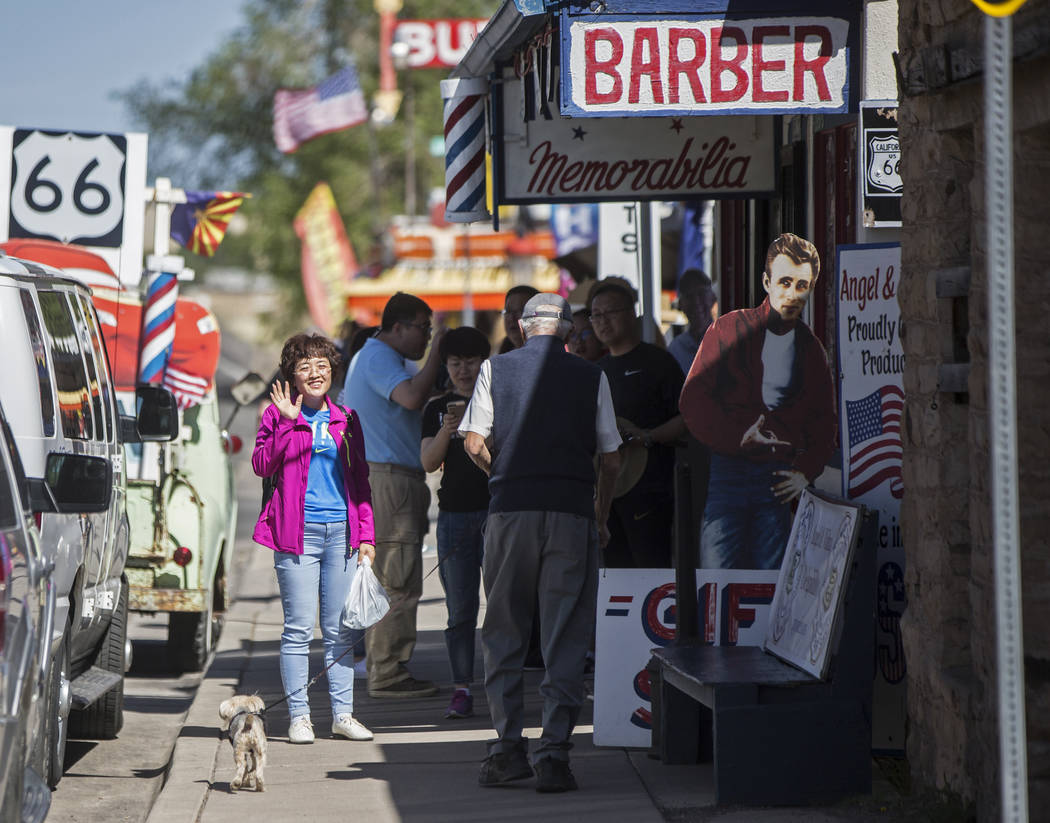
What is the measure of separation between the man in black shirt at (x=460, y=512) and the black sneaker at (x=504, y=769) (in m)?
1.59

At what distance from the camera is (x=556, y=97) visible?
26.2 ft

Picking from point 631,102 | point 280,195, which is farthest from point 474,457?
point 280,195

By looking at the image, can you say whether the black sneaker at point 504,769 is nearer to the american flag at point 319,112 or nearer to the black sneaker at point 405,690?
the black sneaker at point 405,690

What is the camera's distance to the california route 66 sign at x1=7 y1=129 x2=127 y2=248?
34.1 feet

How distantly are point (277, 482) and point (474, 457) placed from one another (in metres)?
1.32

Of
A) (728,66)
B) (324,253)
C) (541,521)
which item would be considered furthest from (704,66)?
(324,253)

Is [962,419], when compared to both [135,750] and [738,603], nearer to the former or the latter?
[738,603]

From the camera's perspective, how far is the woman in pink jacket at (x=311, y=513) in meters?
7.37

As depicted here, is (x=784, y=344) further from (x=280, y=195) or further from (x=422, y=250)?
(x=280, y=195)

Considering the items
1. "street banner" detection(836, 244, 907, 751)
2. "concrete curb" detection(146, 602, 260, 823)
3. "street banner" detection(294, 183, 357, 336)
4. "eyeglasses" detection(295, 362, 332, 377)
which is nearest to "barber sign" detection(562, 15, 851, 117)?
"street banner" detection(836, 244, 907, 751)

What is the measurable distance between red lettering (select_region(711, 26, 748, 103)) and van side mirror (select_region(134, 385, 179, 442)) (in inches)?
124

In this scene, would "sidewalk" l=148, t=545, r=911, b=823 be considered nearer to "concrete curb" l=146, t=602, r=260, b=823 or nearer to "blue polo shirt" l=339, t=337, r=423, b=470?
"concrete curb" l=146, t=602, r=260, b=823

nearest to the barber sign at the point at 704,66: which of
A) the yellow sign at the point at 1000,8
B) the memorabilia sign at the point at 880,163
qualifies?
the memorabilia sign at the point at 880,163

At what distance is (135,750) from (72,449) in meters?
2.06
